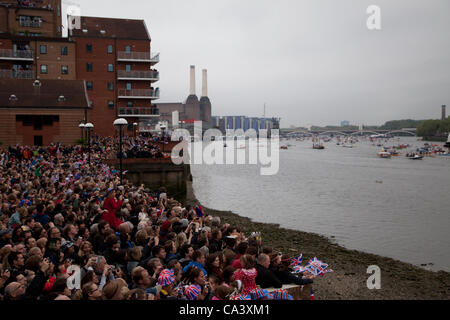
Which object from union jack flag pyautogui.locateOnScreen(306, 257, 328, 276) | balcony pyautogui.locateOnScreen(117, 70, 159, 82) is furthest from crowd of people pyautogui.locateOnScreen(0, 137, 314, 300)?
balcony pyautogui.locateOnScreen(117, 70, 159, 82)

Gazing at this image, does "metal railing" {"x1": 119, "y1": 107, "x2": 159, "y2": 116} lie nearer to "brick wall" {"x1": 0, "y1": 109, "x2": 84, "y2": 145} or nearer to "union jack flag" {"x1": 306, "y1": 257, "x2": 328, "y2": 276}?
"brick wall" {"x1": 0, "y1": 109, "x2": 84, "y2": 145}

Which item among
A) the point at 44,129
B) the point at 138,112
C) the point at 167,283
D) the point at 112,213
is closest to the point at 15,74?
the point at 138,112

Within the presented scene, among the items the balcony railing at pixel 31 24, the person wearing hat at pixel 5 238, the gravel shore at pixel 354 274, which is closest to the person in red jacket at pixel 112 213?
the person wearing hat at pixel 5 238

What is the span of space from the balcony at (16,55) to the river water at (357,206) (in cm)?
2865

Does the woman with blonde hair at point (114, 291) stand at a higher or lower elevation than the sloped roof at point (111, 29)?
lower

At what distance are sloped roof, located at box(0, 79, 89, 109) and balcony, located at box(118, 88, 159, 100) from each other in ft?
38.5

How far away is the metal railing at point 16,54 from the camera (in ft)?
168

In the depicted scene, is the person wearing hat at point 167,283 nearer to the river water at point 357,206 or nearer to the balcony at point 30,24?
the river water at point 357,206

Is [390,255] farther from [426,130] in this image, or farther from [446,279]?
[426,130]

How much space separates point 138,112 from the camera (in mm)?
55250

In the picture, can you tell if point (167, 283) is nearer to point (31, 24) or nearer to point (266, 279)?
point (266, 279)

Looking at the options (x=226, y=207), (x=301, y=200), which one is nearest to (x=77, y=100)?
(x=226, y=207)
